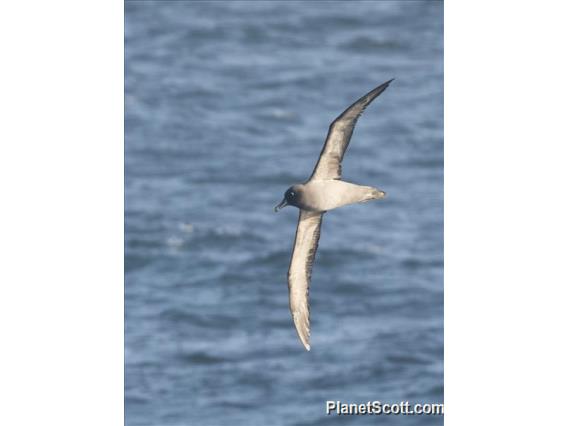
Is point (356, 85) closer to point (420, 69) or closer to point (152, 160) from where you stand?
point (420, 69)

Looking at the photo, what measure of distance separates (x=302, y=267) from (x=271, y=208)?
11370 millimetres

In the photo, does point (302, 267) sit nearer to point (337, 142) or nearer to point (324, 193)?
point (324, 193)

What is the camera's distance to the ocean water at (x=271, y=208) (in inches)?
704

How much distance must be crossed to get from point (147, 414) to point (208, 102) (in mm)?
9509

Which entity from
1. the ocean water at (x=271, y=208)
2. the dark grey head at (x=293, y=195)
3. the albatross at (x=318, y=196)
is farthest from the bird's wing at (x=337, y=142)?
the ocean water at (x=271, y=208)

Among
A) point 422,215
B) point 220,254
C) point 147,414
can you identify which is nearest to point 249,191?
point 220,254

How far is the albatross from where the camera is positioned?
10.2m

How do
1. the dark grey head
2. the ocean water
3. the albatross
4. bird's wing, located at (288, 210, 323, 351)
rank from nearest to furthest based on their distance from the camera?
1. the albatross
2. the dark grey head
3. bird's wing, located at (288, 210, 323, 351)
4. the ocean water

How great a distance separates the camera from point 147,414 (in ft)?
49.0

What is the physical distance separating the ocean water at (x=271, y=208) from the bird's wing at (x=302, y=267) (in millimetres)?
5527
